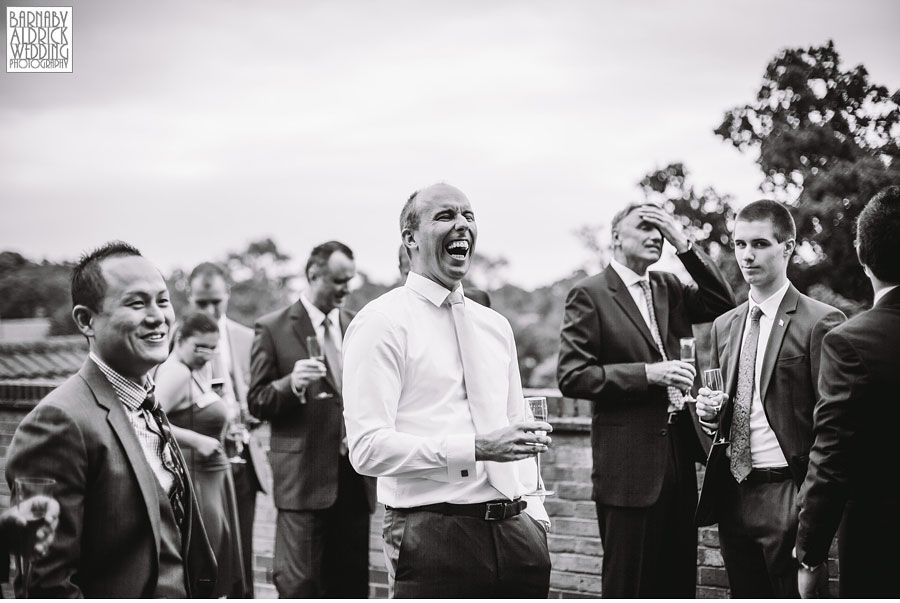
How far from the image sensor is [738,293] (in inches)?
253

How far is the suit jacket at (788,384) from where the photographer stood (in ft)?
12.1

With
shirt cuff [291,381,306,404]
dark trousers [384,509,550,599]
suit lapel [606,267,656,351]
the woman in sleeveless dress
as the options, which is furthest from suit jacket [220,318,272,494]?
dark trousers [384,509,550,599]

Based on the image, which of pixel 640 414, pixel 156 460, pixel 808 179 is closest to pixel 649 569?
pixel 640 414

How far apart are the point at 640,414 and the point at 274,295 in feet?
55.6

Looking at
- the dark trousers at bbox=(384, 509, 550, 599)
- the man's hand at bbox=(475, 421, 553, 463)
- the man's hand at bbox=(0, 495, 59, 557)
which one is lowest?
the dark trousers at bbox=(384, 509, 550, 599)

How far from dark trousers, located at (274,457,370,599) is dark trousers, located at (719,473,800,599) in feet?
7.14

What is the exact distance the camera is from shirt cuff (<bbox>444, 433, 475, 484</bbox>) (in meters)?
2.85

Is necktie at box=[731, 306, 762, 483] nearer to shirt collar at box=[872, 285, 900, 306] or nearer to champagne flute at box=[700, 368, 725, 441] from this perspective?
champagne flute at box=[700, 368, 725, 441]

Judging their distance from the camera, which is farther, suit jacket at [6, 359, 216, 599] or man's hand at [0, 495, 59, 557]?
suit jacket at [6, 359, 216, 599]

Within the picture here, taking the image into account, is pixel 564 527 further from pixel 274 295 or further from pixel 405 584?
pixel 274 295

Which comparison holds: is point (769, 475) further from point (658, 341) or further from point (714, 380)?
point (658, 341)

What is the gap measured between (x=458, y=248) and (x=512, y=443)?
80 cm

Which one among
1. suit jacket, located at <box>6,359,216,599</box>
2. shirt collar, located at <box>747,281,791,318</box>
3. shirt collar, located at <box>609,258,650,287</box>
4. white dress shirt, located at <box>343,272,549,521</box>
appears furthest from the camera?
shirt collar, located at <box>609,258,650,287</box>

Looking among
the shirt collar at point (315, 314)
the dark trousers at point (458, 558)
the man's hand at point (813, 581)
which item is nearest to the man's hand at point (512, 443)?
the dark trousers at point (458, 558)
